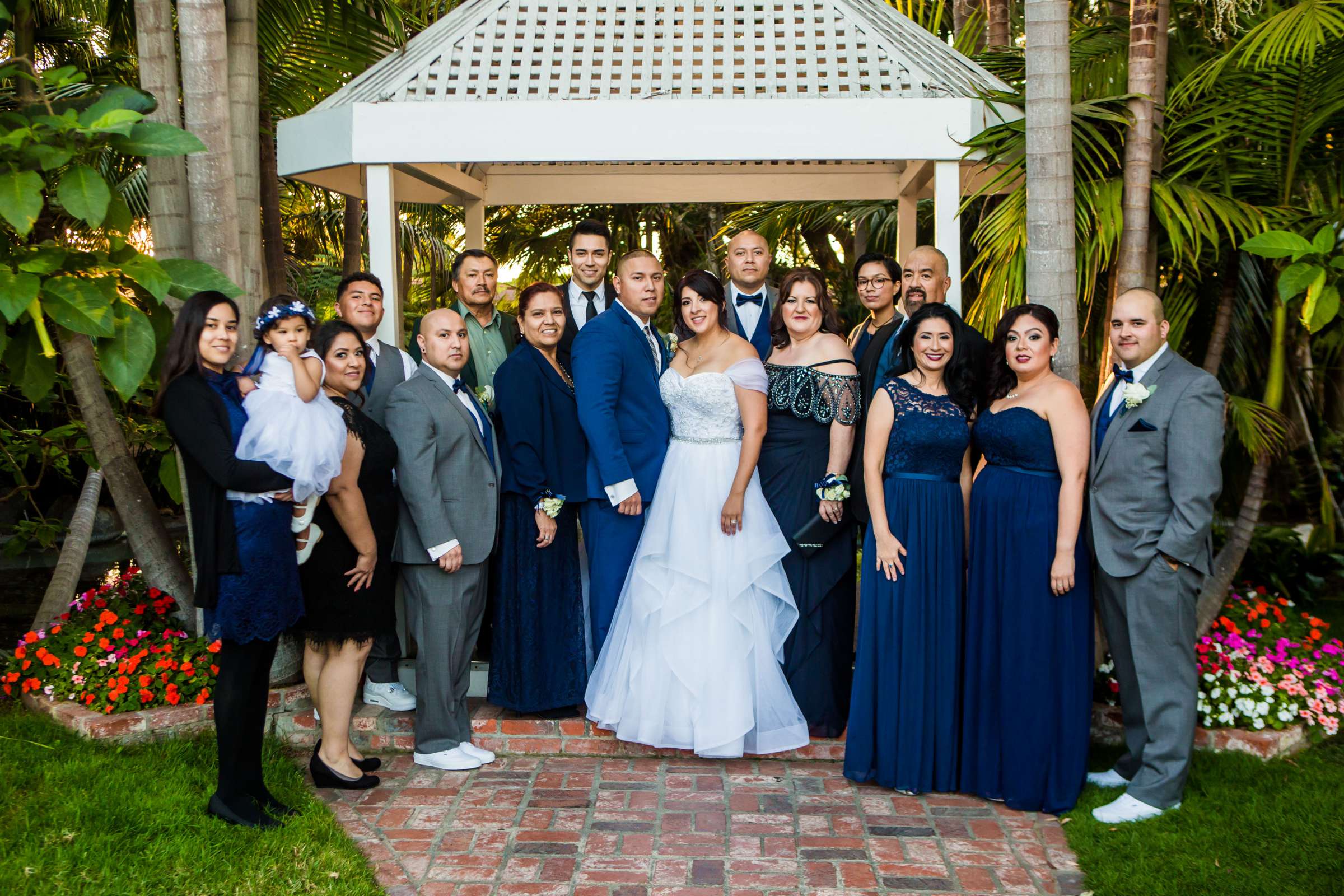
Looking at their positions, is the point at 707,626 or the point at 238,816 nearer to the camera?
the point at 238,816

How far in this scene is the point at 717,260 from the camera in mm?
14125

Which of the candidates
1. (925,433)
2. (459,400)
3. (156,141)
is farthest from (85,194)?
(925,433)

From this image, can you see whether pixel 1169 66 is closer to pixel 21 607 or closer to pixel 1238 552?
pixel 1238 552

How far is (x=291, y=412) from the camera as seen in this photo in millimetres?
3648

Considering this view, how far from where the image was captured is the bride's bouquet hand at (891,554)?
4.26 m

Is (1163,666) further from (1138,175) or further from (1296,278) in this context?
(1138,175)

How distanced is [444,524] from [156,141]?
1.77 m

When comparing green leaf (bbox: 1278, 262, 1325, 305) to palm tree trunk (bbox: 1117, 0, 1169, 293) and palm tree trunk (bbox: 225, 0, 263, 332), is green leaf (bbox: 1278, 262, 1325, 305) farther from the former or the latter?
palm tree trunk (bbox: 225, 0, 263, 332)

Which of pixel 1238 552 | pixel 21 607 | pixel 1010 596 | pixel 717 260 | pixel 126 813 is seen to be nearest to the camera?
pixel 126 813

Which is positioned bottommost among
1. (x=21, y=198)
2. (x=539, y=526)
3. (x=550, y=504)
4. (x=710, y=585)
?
(x=710, y=585)

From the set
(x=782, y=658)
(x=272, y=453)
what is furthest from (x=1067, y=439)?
(x=272, y=453)

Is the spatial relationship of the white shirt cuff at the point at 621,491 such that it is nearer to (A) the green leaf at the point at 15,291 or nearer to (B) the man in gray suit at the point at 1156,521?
(B) the man in gray suit at the point at 1156,521

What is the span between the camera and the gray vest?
4641 millimetres

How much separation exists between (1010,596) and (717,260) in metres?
10.4
